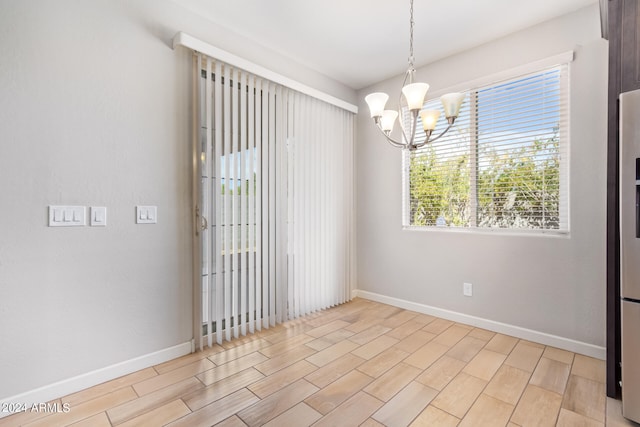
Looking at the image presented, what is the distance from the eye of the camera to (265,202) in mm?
2775

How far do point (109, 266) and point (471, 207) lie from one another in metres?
3.03

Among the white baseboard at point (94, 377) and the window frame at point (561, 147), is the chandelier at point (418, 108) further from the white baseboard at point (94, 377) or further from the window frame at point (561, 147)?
the white baseboard at point (94, 377)

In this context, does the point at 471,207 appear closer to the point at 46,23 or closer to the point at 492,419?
the point at 492,419

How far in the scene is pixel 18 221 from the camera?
1.67 meters

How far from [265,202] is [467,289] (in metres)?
2.12

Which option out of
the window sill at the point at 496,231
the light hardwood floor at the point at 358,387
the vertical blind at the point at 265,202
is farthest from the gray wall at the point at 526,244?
the vertical blind at the point at 265,202

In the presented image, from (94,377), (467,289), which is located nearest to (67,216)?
(94,377)

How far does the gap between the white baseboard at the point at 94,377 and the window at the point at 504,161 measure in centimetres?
265

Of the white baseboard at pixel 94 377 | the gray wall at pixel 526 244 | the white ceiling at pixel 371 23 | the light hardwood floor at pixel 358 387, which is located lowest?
the light hardwood floor at pixel 358 387

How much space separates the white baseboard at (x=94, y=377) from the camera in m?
1.68

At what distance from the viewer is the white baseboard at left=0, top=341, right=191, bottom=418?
1.68 m

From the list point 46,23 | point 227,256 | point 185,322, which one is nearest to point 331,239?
point 227,256

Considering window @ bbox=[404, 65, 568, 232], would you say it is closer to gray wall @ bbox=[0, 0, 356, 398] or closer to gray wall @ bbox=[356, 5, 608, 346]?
gray wall @ bbox=[356, 5, 608, 346]

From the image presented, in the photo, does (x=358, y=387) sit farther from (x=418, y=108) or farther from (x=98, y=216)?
(x=98, y=216)
